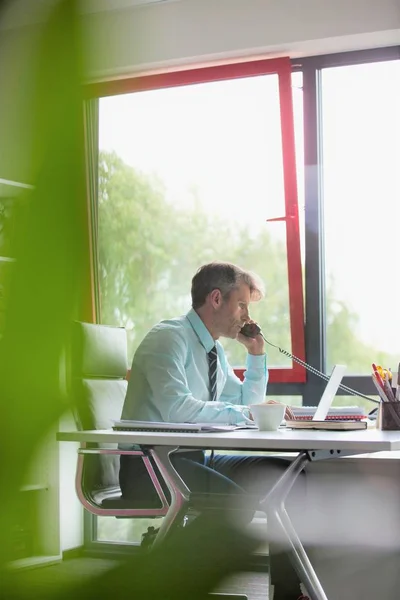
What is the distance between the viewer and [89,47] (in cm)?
17

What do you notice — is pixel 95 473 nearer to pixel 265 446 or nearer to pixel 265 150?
pixel 265 446

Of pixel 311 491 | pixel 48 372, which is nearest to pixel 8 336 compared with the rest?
pixel 48 372

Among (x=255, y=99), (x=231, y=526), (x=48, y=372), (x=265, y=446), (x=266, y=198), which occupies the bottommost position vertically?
(x=231, y=526)

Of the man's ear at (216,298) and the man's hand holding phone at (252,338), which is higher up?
the man's ear at (216,298)

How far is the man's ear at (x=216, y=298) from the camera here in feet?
11.0

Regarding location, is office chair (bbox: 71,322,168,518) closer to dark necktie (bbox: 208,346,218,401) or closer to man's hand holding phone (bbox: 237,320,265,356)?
dark necktie (bbox: 208,346,218,401)

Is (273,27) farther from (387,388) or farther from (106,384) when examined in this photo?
(387,388)

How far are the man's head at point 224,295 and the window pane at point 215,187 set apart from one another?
2.35ft

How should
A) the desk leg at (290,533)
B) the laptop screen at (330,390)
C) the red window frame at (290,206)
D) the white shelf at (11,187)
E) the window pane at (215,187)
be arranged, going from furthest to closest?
1. the window pane at (215,187)
2. the red window frame at (290,206)
3. the laptop screen at (330,390)
4. the desk leg at (290,533)
5. the white shelf at (11,187)

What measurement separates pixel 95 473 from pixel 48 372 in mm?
2945

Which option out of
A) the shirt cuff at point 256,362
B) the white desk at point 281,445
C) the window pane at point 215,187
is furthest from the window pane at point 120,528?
the white desk at point 281,445

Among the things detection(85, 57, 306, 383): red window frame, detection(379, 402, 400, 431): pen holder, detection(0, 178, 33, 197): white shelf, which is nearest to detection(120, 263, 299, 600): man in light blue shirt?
detection(379, 402, 400, 431): pen holder

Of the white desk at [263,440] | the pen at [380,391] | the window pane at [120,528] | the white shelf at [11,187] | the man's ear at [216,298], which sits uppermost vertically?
the man's ear at [216,298]

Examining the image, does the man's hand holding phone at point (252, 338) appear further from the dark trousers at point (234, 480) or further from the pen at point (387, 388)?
the pen at point (387, 388)
